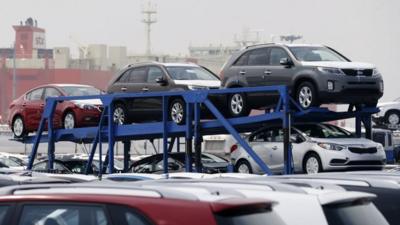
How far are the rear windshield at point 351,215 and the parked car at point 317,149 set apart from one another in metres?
12.5

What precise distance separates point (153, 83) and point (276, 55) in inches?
111

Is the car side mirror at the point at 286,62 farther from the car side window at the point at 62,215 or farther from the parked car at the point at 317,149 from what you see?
the car side window at the point at 62,215

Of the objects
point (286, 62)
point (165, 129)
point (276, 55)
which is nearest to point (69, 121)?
point (165, 129)

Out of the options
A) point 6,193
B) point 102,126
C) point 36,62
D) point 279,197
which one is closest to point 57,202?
point 6,193

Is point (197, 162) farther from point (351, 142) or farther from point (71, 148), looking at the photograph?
point (71, 148)

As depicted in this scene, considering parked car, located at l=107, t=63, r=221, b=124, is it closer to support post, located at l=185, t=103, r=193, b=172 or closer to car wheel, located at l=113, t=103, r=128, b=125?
car wheel, located at l=113, t=103, r=128, b=125

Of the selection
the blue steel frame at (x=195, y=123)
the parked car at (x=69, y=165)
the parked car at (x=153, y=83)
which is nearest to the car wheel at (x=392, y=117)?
the parked car at (x=69, y=165)

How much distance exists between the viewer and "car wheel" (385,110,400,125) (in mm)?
29750

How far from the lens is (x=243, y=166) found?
19.5m

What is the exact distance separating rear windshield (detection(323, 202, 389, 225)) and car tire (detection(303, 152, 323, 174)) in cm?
1273

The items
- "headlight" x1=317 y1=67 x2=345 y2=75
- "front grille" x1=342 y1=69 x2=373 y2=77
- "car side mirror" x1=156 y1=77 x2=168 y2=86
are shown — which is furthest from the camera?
"car side mirror" x1=156 y1=77 x2=168 y2=86

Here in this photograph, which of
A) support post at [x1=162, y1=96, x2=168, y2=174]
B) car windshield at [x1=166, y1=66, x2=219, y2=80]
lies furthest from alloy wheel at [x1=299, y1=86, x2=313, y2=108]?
car windshield at [x1=166, y1=66, x2=219, y2=80]

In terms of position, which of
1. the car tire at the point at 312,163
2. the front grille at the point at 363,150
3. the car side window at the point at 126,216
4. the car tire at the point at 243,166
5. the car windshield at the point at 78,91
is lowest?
the car tire at the point at 243,166

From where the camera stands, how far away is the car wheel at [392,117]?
29.8m
